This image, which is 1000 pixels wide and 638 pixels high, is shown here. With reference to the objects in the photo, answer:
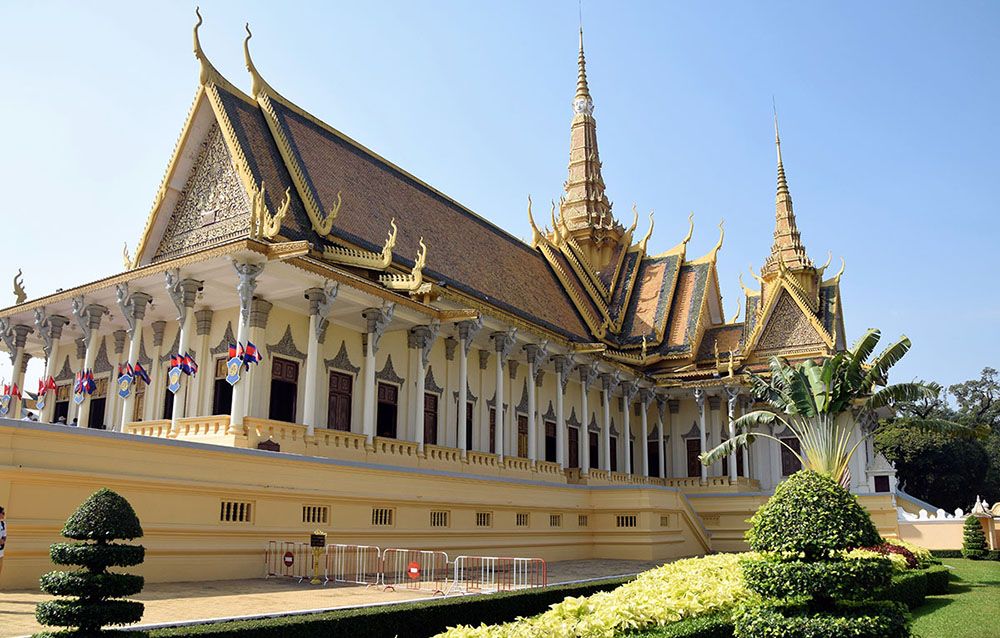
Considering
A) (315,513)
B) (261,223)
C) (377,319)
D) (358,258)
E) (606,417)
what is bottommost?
(315,513)

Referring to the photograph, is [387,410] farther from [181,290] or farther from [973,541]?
[973,541]

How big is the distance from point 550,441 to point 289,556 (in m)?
15.0

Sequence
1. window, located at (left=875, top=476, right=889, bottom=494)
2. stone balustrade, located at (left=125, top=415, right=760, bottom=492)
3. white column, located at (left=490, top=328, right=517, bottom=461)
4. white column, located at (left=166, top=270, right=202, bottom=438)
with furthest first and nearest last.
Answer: window, located at (left=875, top=476, right=889, bottom=494) → white column, located at (left=490, top=328, right=517, bottom=461) → white column, located at (left=166, top=270, right=202, bottom=438) → stone balustrade, located at (left=125, top=415, right=760, bottom=492)

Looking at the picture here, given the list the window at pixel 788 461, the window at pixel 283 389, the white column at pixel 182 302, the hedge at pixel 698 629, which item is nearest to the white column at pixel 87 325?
the white column at pixel 182 302

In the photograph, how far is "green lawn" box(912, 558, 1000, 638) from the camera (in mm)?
9484

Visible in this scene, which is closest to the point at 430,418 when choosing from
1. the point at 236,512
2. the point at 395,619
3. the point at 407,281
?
the point at 407,281

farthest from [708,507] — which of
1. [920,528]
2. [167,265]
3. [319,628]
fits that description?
[319,628]

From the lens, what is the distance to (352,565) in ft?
41.8

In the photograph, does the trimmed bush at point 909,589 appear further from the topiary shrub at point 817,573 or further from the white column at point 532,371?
the white column at point 532,371

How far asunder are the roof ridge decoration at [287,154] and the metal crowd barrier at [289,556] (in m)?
8.10

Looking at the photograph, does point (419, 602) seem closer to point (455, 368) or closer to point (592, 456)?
point (455, 368)

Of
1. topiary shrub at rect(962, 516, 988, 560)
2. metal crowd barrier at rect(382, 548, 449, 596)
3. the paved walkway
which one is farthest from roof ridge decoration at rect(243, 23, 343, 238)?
topiary shrub at rect(962, 516, 988, 560)

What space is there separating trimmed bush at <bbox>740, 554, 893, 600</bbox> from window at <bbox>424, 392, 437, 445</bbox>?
565 inches

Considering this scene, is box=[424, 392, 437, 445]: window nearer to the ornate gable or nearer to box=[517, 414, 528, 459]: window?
box=[517, 414, 528, 459]: window
